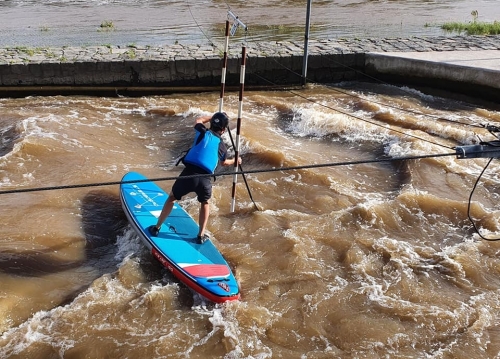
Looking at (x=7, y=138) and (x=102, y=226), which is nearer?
(x=102, y=226)

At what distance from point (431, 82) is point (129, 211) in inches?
350

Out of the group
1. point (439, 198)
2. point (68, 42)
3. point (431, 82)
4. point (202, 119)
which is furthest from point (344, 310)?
point (68, 42)

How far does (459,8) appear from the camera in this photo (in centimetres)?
2605

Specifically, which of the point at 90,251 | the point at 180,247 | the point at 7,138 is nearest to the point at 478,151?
the point at 180,247

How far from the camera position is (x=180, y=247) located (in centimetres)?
590

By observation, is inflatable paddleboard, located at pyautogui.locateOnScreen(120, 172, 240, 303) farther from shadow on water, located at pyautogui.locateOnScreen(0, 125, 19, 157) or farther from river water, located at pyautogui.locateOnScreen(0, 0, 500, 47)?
river water, located at pyautogui.locateOnScreen(0, 0, 500, 47)

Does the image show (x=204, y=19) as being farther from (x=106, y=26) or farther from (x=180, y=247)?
(x=180, y=247)

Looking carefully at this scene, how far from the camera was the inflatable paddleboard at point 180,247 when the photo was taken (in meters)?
5.32

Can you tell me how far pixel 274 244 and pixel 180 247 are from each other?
1.22 m

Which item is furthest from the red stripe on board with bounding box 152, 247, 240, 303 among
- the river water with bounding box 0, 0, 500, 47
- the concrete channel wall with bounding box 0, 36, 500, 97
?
the river water with bounding box 0, 0, 500, 47

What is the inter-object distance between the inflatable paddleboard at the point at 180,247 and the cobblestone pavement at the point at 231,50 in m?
6.72

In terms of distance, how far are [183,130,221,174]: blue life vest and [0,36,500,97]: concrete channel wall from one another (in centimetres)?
759

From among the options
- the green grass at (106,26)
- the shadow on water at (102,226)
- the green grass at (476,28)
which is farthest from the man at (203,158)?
the green grass at (106,26)

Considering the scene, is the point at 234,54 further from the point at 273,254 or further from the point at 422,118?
the point at 273,254
